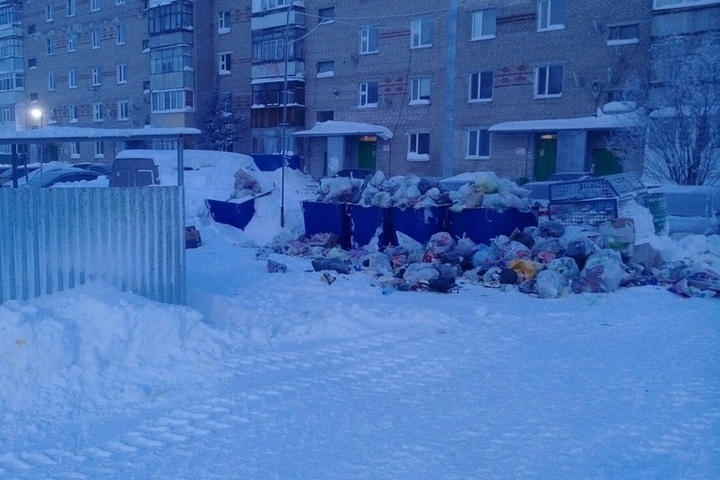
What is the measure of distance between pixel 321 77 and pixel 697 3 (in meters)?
17.7

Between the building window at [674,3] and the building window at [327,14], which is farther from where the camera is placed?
the building window at [327,14]

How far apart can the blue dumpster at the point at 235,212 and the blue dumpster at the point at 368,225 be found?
3194 mm

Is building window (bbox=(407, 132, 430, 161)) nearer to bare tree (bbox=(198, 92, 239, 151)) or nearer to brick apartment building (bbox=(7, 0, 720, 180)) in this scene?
brick apartment building (bbox=(7, 0, 720, 180))

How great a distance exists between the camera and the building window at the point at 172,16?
3941 centimetres

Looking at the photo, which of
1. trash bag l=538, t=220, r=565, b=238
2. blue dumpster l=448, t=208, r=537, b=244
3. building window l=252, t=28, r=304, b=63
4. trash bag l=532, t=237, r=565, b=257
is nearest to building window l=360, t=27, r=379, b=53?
building window l=252, t=28, r=304, b=63

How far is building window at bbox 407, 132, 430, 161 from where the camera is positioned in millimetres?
31203

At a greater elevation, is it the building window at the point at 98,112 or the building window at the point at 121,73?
the building window at the point at 121,73

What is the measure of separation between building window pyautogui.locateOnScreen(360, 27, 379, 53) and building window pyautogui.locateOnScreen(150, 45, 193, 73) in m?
11.9

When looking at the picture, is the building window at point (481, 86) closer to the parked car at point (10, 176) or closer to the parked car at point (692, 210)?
the parked car at point (692, 210)

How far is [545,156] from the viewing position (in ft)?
91.4

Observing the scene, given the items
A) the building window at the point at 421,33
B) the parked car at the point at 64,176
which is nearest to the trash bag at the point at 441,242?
the parked car at the point at 64,176

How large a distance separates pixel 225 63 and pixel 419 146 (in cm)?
1494

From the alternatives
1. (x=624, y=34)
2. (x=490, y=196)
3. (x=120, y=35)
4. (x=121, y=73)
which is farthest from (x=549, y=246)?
(x=120, y=35)

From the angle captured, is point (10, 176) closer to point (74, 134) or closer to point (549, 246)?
point (74, 134)
